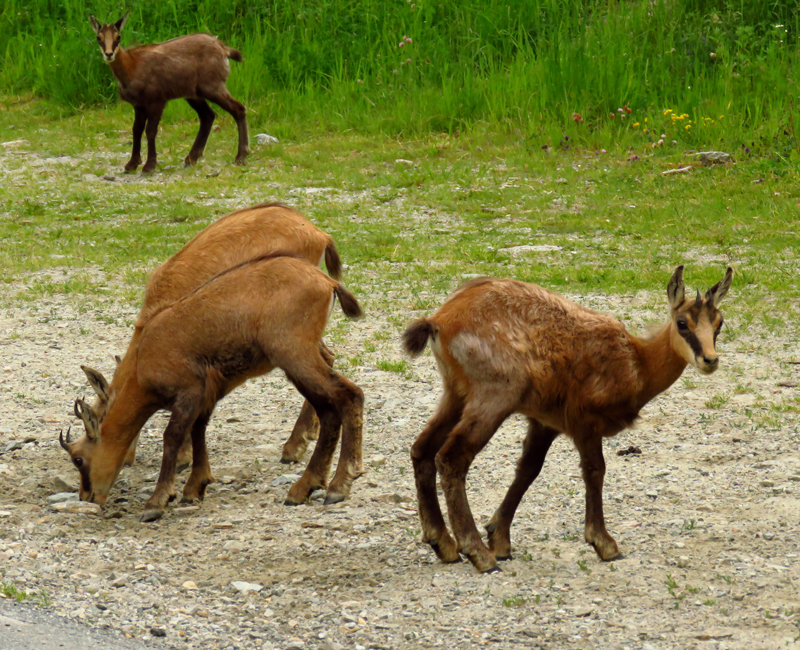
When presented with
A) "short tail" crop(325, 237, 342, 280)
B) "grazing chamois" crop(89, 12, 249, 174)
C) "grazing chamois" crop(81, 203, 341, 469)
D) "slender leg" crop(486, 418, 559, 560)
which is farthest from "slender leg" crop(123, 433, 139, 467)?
"grazing chamois" crop(89, 12, 249, 174)

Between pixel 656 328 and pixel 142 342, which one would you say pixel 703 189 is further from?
pixel 142 342

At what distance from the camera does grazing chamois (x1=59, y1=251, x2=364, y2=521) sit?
5.50m

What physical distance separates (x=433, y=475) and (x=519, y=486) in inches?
16.5

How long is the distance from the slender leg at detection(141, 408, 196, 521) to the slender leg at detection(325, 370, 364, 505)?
777 millimetres

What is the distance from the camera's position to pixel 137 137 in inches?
559

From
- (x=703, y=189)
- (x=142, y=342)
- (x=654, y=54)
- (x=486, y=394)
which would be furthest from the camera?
(x=654, y=54)

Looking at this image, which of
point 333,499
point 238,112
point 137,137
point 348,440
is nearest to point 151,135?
point 137,137

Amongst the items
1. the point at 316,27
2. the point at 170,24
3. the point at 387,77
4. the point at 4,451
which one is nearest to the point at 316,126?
the point at 387,77

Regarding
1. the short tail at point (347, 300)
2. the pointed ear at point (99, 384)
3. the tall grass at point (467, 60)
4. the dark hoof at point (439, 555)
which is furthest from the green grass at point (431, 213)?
the dark hoof at point (439, 555)

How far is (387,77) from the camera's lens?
51.6ft

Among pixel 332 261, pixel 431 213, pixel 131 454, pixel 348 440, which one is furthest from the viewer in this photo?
pixel 431 213

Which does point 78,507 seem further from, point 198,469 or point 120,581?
point 120,581

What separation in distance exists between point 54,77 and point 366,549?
1429 cm

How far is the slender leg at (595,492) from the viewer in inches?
186
